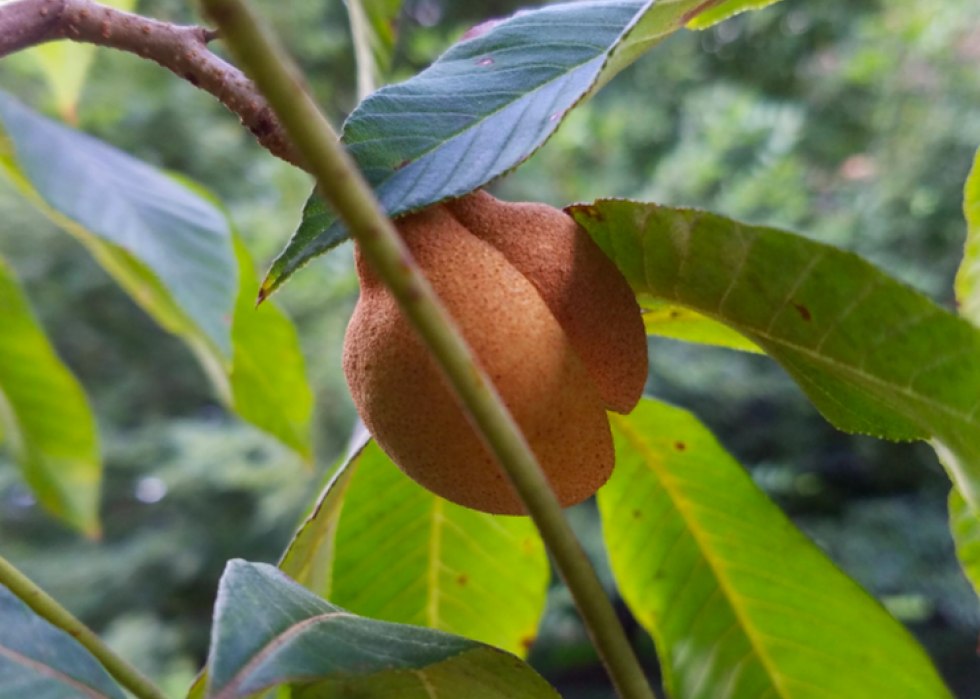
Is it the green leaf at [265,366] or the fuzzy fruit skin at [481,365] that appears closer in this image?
the fuzzy fruit skin at [481,365]

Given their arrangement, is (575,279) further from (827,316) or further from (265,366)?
(265,366)

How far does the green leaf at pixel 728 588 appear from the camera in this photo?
1.36 ft

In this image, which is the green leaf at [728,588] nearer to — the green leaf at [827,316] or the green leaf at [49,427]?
the green leaf at [827,316]

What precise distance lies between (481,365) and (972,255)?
30 cm

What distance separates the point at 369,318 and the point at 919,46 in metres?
2.00

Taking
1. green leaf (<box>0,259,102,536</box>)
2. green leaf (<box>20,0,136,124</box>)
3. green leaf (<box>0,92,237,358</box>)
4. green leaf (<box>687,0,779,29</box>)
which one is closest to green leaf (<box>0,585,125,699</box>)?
green leaf (<box>0,92,237,358</box>)

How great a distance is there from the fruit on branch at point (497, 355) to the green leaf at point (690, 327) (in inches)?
3.4

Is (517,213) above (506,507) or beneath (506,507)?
above

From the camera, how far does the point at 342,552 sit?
0.47m

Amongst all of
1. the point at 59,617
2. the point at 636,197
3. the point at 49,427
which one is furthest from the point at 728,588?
the point at 636,197

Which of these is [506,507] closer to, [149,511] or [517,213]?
[517,213]

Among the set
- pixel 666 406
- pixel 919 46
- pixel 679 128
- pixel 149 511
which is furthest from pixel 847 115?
pixel 149 511

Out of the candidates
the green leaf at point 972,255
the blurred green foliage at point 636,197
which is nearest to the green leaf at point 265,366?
the green leaf at point 972,255

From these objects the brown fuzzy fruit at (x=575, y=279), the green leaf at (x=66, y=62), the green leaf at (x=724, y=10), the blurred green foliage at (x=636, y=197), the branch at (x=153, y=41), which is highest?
the green leaf at (x=724, y=10)
